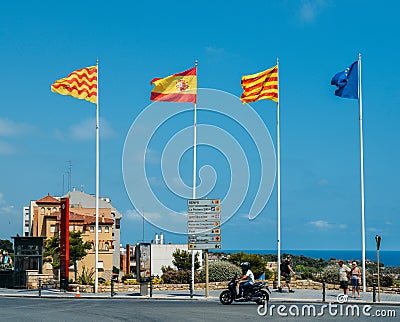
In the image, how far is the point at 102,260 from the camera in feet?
289

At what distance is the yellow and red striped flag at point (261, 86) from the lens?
37.8 m

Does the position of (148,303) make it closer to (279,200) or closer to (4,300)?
(4,300)

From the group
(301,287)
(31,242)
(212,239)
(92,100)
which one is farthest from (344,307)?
(31,242)

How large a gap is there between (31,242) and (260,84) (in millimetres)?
16686

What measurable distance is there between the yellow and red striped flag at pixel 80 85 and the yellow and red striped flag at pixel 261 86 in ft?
26.5

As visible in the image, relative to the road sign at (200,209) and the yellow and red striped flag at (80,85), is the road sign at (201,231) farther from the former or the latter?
the yellow and red striped flag at (80,85)

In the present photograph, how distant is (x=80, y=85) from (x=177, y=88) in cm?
522

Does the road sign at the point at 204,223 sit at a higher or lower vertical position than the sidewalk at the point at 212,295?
higher

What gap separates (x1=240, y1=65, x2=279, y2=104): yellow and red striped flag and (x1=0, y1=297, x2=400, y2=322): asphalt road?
11567mm

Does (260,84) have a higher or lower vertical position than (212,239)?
higher

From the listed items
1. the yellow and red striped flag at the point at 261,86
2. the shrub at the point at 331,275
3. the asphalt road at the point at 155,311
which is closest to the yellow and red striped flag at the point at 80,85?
the yellow and red striped flag at the point at 261,86

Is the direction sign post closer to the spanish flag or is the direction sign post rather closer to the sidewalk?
the sidewalk

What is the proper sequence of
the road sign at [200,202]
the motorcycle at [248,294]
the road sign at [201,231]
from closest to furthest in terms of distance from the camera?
the motorcycle at [248,294], the road sign at [201,231], the road sign at [200,202]

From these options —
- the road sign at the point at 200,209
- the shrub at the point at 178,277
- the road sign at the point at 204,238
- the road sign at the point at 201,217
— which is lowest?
the shrub at the point at 178,277
